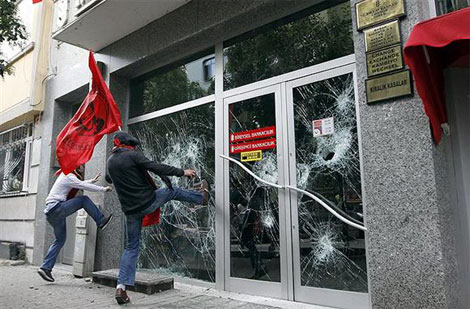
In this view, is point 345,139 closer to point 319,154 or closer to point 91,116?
point 319,154

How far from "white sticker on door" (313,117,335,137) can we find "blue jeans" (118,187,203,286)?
5.49 feet

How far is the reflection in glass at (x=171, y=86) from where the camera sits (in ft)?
19.0

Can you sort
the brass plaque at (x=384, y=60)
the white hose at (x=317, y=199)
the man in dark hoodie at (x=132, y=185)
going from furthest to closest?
the man in dark hoodie at (x=132, y=185) → the white hose at (x=317, y=199) → the brass plaque at (x=384, y=60)

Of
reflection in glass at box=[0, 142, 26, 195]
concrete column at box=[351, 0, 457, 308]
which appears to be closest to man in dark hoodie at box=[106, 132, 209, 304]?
concrete column at box=[351, 0, 457, 308]

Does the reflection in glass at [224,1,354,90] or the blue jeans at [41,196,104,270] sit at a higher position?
the reflection in glass at [224,1,354,90]

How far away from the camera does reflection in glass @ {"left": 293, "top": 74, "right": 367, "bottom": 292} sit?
156 inches

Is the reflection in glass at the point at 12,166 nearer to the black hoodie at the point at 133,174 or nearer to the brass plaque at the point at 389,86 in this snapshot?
the black hoodie at the point at 133,174

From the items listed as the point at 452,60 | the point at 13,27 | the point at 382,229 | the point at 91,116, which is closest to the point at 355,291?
the point at 382,229

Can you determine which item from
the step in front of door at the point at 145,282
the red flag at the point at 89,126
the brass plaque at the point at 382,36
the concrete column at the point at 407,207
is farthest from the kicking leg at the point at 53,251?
the brass plaque at the point at 382,36

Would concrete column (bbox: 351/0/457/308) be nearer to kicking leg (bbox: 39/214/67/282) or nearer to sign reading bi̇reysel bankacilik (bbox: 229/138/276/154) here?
sign reading bi̇reysel bankacilik (bbox: 229/138/276/154)

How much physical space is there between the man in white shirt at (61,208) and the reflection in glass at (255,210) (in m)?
2.17

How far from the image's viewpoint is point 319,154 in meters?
4.29

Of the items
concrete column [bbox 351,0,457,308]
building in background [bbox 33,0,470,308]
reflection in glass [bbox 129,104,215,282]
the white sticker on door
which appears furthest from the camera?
reflection in glass [bbox 129,104,215,282]

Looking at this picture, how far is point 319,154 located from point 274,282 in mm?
1544
